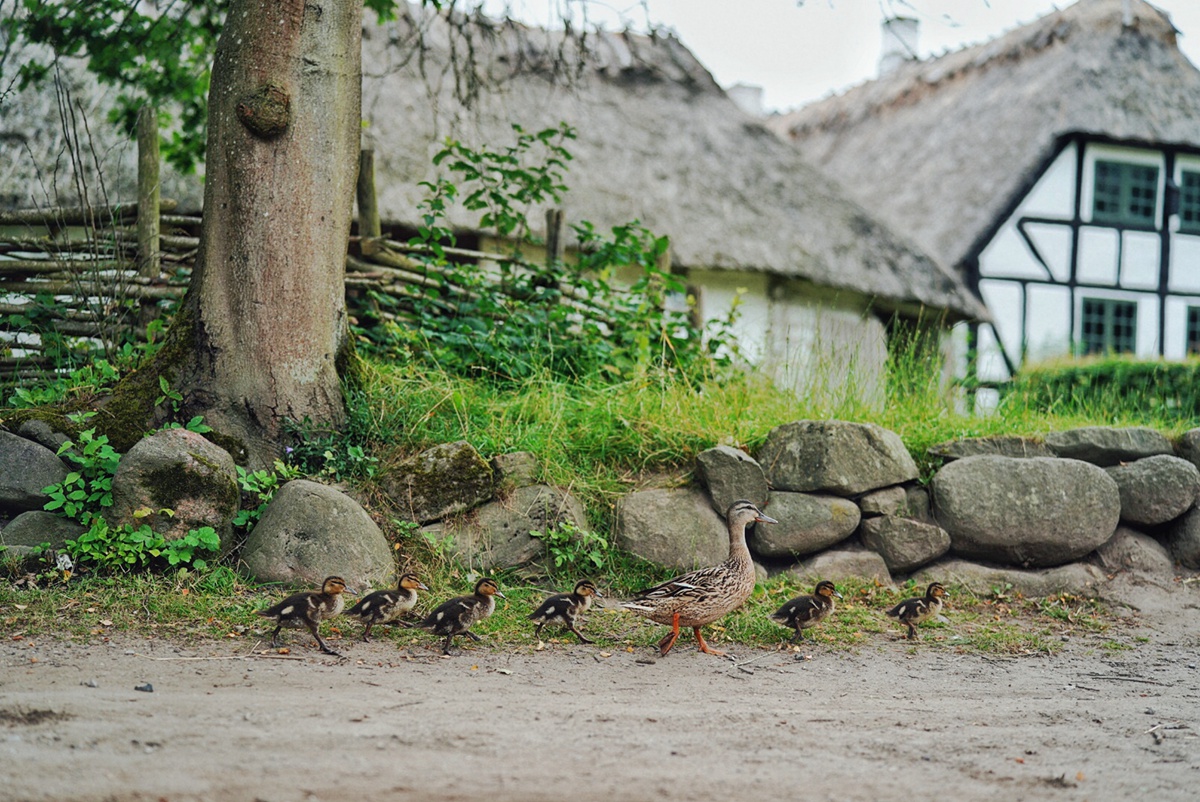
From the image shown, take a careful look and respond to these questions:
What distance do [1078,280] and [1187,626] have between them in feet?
36.1

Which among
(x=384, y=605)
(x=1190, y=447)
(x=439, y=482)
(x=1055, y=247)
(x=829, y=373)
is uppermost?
(x=1055, y=247)

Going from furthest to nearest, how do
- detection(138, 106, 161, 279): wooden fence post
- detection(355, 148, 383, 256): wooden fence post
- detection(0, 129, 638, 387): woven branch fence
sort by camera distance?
detection(355, 148, 383, 256): wooden fence post, detection(138, 106, 161, 279): wooden fence post, detection(0, 129, 638, 387): woven branch fence

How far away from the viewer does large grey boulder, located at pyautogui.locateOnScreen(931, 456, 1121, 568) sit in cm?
622

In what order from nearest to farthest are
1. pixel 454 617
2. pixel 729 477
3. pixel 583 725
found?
pixel 583 725 → pixel 454 617 → pixel 729 477

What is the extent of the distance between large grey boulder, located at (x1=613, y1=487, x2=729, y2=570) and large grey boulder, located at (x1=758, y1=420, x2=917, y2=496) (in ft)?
1.77

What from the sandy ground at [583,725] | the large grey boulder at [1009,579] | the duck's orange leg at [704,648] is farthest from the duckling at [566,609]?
the large grey boulder at [1009,579]

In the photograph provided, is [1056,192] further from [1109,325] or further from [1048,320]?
[1109,325]

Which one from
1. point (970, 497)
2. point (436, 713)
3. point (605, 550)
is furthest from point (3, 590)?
point (970, 497)

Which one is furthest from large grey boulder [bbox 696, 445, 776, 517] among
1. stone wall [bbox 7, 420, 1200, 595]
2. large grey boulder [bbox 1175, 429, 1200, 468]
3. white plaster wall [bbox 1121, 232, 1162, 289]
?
white plaster wall [bbox 1121, 232, 1162, 289]

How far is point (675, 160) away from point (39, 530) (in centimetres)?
988

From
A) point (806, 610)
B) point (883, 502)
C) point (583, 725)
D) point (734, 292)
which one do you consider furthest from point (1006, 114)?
point (583, 725)

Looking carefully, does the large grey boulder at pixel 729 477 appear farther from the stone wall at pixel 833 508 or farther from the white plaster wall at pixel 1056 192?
the white plaster wall at pixel 1056 192

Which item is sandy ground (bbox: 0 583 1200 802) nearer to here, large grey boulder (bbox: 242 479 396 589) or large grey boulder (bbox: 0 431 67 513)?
large grey boulder (bbox: 242 479 396 589)

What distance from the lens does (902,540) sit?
6.16 m
